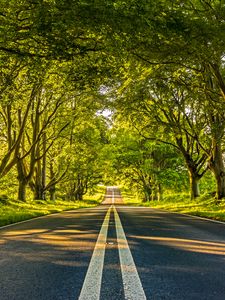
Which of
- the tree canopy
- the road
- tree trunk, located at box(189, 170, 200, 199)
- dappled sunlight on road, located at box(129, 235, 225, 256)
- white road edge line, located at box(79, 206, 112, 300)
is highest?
the tree canopy

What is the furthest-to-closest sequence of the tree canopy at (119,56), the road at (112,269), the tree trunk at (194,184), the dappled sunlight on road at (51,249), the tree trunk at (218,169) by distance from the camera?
the tree trunk at (194,184) → the tree trunk at (218,169) → the tree canopy at (119,56) → the dappled sunlight on road at (51,249) → the road at (112,269)

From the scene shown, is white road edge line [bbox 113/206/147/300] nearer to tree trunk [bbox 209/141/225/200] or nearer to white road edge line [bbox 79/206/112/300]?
white road edge line [bbox 79/206/112/300]

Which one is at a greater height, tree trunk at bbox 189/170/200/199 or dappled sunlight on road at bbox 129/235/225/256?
tree trunk at bbox 189/170/200/199

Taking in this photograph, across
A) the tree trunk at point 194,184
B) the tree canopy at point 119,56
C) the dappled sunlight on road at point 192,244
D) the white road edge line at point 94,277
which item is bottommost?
the dappled sunlight on road at point 192,244

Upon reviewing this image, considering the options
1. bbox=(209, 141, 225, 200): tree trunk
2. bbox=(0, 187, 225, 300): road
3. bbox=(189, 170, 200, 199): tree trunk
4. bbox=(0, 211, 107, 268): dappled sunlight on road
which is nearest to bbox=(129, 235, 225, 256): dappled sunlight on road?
bbox=(0, 187, 225, 300): road

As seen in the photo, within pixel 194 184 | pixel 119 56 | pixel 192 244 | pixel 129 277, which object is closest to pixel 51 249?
pixel 129 277

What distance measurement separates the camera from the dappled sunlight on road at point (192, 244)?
5527mm

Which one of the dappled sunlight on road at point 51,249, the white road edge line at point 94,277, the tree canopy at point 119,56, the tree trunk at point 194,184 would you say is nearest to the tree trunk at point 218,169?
the tree canopy at point 119,56

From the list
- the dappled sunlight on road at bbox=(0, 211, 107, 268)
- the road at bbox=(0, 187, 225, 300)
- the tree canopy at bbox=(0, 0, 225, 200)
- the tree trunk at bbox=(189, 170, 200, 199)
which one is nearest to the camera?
the road at bbox=(0, 187, 225, 300)

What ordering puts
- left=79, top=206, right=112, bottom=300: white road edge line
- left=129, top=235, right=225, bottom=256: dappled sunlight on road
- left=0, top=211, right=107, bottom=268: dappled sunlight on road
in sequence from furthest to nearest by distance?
left=129, top=235, right=225, bottom=256: dappled sunlight on road
left=0, top=211, right=107, bottom=268: dappled sunlight on road
left=79, top=206, right=112, bottom=300: white road edge line

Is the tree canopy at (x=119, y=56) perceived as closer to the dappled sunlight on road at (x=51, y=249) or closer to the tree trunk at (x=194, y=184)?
the tree trunk at (x=194, y=184)

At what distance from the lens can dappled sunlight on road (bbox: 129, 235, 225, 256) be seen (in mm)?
5527

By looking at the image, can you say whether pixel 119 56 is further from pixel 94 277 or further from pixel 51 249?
pixel 94 277

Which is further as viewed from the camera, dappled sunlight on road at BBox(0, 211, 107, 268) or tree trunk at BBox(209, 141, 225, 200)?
tree trunk at BBox(209, 141, 225, 200)
